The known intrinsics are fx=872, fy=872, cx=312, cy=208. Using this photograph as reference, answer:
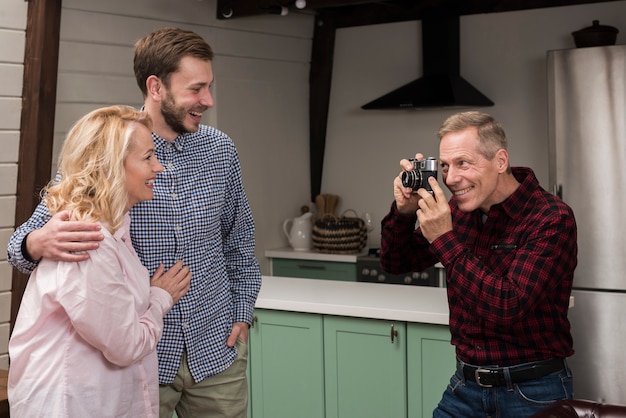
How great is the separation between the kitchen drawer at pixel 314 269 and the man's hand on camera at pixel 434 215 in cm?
343

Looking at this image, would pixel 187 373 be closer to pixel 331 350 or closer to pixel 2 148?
pixel 331 350

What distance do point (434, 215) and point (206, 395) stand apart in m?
0.76

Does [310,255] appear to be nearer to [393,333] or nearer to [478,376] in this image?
[393,333]

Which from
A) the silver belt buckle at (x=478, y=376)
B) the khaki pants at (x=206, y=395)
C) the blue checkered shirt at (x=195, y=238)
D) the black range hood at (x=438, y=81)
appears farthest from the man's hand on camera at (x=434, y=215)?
the black range hood at (x=438, y=81)

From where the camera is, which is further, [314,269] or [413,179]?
[314,269]

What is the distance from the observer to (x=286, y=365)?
3627mm

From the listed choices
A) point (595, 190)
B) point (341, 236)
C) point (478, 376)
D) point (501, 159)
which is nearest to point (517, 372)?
point (478, 376)

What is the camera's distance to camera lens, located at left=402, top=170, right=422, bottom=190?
7.98 feet

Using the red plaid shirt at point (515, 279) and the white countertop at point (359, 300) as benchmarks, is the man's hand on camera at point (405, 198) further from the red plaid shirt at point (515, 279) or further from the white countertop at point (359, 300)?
the white countertop at point (359, 300)

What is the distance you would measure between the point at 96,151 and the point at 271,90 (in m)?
4.28

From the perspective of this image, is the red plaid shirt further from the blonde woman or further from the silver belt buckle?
the blonde woman

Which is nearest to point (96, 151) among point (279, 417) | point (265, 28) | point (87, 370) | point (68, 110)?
point (87, 370)

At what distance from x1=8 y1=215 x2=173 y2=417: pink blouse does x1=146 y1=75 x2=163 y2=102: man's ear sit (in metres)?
0.48

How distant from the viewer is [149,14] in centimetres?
509
